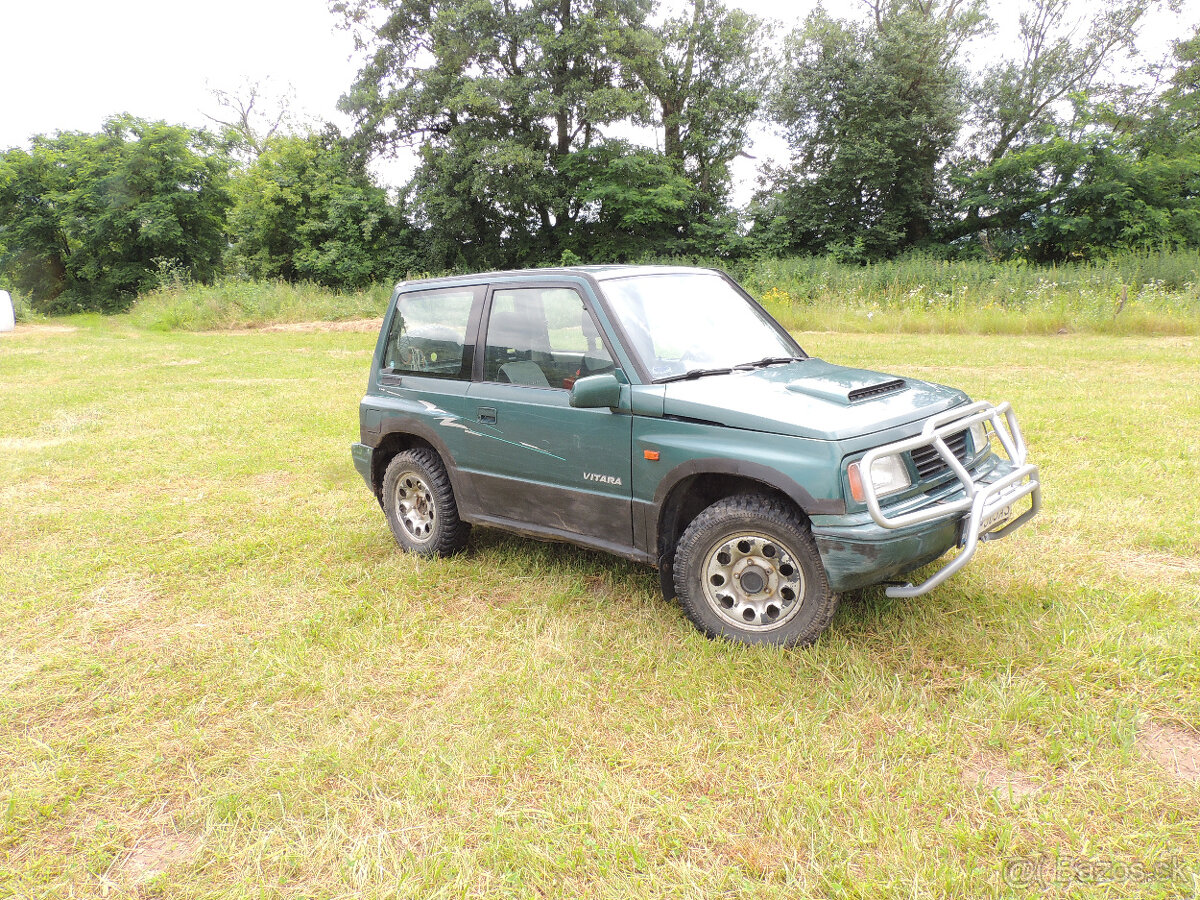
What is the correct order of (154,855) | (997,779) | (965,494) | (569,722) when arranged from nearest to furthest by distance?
(154,855)
(997,779)
(569,722)
(965,494)

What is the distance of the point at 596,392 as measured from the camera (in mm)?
3656

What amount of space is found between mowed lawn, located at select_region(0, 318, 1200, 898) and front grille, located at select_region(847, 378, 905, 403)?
1.06 meters

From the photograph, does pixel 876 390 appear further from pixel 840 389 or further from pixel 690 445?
pixel 690 445

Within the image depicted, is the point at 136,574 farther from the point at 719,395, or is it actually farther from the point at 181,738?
the point at 719,395

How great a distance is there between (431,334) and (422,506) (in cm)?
111

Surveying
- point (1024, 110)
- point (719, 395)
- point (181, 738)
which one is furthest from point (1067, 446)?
point (1024, 110)

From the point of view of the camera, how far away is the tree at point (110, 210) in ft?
109

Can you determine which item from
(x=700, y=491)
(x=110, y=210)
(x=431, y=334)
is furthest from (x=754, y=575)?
(x=110, y=210)

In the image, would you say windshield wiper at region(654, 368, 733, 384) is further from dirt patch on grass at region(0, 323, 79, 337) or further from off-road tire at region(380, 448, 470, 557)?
dirt patch on grass at region(0, 323, 79, 337)

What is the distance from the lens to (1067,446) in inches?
261

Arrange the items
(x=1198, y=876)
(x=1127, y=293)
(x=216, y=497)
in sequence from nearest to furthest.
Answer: (x=1198, y=876) < (x=216, y=497) < (x=1127, y=293)

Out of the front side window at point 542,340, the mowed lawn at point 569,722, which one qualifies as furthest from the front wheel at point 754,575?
the front side window at point 542,340

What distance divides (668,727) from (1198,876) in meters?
1.66

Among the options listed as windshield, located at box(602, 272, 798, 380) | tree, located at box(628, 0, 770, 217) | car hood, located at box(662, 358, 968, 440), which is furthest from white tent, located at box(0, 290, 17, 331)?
car hood, located at box(662, 358, 968, 440)
